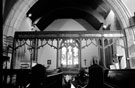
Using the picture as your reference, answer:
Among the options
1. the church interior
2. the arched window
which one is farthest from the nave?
the arched window

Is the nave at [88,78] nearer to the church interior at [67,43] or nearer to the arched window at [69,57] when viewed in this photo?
the church interior at [67,43]

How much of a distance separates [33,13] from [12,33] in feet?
10.5

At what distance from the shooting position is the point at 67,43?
9398 mm

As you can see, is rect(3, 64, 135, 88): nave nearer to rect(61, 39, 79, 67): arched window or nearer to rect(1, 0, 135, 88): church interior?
rect(1, 0, 135, 88): church interior

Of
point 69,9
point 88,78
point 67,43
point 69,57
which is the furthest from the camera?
point 69,57

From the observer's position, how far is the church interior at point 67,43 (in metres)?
3.50

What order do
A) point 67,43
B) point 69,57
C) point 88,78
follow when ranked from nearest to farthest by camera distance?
point 88,78, point 67,43, point 69,57

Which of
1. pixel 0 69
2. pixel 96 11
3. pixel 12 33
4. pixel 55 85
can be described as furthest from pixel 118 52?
pixel 0 69

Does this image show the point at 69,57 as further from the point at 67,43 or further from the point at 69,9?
the point at 69,9

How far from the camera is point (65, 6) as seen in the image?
1098cm

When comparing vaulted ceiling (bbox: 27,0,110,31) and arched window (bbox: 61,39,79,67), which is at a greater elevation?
vaulted ceiling (bbox: 27,0,110,31)

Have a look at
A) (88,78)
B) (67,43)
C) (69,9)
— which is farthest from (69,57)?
(88,78)

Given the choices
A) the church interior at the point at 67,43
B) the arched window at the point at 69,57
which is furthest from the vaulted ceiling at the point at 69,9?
the arched window at the point at 69,57

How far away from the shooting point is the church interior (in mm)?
3498
